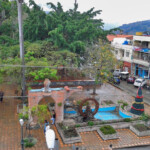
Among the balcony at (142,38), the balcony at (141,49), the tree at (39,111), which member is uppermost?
the balcony at (142,38)

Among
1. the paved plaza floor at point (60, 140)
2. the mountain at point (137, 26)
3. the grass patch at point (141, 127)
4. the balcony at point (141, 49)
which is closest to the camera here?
the paved plaza floor at point (60, 140)

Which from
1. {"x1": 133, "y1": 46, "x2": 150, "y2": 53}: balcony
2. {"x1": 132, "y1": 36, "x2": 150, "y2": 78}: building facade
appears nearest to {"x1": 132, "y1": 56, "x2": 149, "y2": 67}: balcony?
{"x1": 132, "y1": 36, "x2": 150, "y2": 78}: building facade

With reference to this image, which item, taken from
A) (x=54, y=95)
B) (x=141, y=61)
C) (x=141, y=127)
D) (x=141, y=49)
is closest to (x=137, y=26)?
(x=141, y=49)

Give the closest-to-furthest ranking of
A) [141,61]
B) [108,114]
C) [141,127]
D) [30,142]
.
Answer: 1. [30,142]
2. [141,127]
3. [108,114]
4. [141,61]

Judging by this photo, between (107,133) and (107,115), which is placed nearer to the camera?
(107,133)

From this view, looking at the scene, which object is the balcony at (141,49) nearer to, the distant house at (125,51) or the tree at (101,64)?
the distant house at (125,51)

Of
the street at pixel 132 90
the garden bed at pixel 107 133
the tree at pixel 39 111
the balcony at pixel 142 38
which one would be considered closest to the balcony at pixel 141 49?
the balcony at pixel 142 38

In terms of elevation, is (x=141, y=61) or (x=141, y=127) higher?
(x=141, y=61)

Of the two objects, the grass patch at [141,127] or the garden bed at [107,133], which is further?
the grass patch at [141,127]

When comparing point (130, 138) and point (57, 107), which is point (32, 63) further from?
point (130, 138)

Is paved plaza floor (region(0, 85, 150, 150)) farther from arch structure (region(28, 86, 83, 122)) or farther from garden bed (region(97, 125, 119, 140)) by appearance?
arch structure (region(28, 86, 83, 122))

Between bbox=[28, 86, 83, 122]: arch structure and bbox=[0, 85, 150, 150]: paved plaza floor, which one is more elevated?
bbox=[28, 86, 83, 122]: arch structure

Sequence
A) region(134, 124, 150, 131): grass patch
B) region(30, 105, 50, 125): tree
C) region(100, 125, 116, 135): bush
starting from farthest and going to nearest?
region(134, 124, 150, 131): grass patch
region(100, 125, 116, 135): bush
region(30, 105, 50, 125): tree

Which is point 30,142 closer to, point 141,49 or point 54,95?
point 54,95
